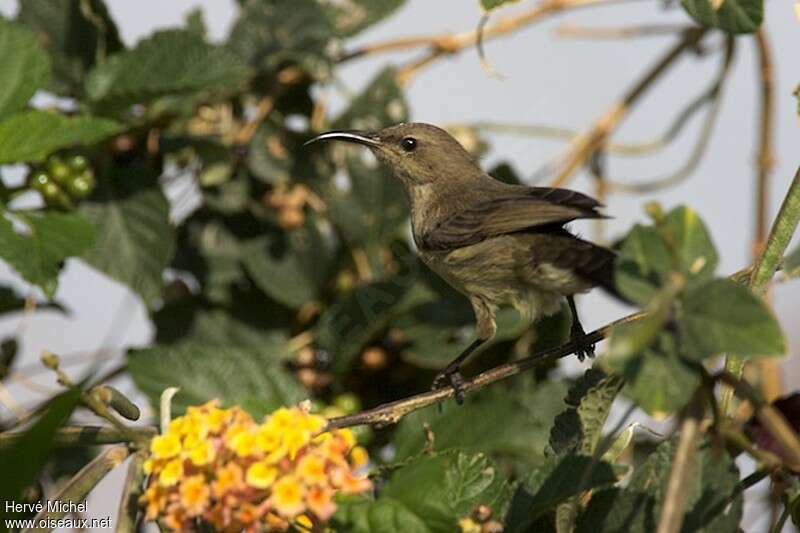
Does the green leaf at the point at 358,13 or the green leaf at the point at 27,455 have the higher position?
the green leaf at the point at 358,13

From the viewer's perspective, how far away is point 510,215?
308 cm

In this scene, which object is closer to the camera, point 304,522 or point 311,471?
point 311,471

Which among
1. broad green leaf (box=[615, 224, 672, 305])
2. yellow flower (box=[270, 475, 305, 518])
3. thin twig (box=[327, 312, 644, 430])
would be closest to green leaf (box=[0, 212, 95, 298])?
thin twig (box=[327, 312, 644, 430])

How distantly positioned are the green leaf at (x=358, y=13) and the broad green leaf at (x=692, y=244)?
8.11 feet

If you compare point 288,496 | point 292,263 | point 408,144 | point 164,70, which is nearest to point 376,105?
point 408,144

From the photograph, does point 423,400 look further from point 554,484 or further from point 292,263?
point 292,263

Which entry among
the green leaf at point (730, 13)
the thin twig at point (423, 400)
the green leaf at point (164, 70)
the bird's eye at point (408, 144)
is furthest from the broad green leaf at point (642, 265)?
the bird's eye at point (408, 144)

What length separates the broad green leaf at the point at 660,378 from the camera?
1.46 meters

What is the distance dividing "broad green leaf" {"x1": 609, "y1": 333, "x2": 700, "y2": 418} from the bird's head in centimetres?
245

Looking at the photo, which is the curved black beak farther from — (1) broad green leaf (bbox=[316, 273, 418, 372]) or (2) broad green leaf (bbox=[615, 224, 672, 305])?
(2) broad green leaf (bbox=[615, 224, 672, 305])

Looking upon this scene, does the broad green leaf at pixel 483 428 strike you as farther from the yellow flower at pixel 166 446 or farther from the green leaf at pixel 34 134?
the yellow flower at pixel 166 446

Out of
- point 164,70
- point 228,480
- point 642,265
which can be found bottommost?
point 228,480

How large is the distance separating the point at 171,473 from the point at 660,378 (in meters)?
0.69

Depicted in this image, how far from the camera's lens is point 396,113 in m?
4.02
